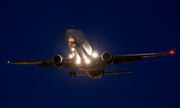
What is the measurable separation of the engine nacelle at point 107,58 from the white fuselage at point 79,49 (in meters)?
1.57

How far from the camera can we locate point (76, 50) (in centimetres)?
2338

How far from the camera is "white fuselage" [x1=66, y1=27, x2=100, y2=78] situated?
21.8m

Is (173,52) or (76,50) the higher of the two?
(76,50)

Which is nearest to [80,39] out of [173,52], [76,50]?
[76,50]

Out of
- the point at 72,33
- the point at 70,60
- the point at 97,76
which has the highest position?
the point at 72,33

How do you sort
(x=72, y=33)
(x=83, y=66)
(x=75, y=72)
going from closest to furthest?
1. (x=72, y=33)
2. (x=83, y=66)
3. (x=75, y=72)

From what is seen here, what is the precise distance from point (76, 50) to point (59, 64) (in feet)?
7.67

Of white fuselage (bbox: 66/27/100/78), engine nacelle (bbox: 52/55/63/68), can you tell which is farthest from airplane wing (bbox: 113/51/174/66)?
engine nacelle (bbox: 52/55/63/68)

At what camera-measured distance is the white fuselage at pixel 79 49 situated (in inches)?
857

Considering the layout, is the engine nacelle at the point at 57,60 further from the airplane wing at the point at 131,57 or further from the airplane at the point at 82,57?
the airplane wing at the point at 131,57

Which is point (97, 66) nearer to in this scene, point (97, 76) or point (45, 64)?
point (97, 76)

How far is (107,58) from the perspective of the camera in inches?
906

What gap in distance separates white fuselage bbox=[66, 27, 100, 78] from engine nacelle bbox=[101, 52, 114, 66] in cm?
157

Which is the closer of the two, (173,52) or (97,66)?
(173,52)
